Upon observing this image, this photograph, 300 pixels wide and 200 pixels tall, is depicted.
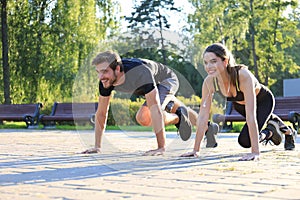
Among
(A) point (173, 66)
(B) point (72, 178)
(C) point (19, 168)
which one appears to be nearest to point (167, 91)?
(A) point (173, 66)

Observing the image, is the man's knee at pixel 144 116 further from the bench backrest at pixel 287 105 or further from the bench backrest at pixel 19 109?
the bench backrest at pixel 19 109

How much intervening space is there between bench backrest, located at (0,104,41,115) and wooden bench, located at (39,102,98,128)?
73 cm

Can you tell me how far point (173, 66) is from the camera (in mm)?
7477

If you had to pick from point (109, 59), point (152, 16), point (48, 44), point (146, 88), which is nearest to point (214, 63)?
point (146, 88)

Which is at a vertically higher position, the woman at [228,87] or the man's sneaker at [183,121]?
the woman at [228,87]

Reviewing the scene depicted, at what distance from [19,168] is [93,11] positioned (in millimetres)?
23483

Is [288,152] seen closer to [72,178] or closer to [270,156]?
[270,156]

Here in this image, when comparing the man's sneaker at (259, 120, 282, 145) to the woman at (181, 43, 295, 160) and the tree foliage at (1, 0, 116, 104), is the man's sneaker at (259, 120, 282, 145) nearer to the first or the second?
the woman at (181, 43, 295, 160)

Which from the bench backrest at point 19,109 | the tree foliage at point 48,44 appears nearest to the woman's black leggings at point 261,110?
the bench backrest at point 19,109

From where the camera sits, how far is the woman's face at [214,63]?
586cm

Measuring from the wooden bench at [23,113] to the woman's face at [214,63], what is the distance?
13.7m

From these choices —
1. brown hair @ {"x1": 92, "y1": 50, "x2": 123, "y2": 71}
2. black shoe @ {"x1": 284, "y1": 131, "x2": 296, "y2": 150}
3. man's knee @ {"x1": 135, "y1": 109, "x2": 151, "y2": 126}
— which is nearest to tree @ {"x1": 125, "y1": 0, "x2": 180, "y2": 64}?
man's knee @ {"x1": 135, "y1": 109, "x2": 151, "y2": 126}

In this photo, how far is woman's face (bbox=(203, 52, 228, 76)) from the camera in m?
5.86

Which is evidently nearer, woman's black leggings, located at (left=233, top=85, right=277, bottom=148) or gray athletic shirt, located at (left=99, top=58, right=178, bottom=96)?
gray athletic shirt, located at (left=99, top=58, right=178, bottom=96)
